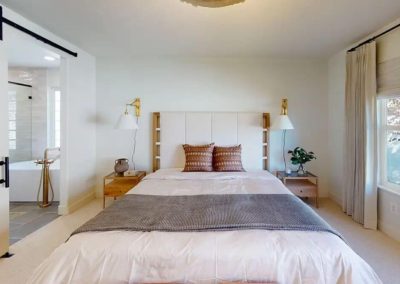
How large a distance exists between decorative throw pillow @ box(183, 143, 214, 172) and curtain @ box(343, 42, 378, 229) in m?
1.97

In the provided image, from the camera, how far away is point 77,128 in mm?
4121

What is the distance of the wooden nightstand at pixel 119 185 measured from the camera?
154 inches

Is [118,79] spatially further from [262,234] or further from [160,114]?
[262,234]

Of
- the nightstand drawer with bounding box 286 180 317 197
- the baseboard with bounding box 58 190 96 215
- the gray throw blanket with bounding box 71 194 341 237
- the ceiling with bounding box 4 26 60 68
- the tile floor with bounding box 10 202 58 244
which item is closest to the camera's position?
the gray throw blanket with bounding box 71 194 341 237

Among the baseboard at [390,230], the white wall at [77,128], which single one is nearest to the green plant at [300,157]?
the baseboard at [390,230]

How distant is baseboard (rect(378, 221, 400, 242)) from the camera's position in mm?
2972

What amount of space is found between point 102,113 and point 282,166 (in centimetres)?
330

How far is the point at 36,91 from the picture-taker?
5.49m

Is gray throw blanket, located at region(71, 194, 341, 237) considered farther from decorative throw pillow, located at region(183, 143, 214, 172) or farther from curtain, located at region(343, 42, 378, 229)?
curtain, located at region(343, 42, 378, 229)

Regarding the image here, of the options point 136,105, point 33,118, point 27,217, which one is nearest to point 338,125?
point 136,105

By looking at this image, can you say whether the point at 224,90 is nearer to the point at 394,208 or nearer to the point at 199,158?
the point at 199,158

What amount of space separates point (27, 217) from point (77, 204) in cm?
66

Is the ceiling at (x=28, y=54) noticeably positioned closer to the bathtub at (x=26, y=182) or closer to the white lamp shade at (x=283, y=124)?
the bathtub at (x=26, y=182)

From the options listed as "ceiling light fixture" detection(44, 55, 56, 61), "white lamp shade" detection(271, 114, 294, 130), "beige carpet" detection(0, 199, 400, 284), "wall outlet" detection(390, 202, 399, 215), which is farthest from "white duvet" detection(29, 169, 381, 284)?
"ceiling light fixture" detection(44, 55, 56, 61)
